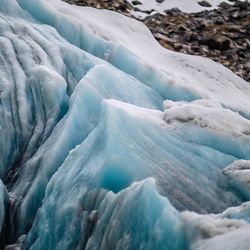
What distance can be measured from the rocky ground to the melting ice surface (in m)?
6.17

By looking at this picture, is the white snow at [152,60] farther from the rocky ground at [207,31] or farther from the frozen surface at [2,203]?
the frozen surface at [2,203]

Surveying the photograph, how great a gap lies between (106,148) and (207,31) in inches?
538

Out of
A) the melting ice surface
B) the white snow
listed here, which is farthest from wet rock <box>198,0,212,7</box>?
the melting ice surface

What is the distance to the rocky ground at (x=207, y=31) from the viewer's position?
16.3 meters

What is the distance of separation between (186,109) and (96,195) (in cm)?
201

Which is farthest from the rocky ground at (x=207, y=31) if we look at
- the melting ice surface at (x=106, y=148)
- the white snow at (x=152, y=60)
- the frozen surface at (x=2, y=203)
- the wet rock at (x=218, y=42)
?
the frozen surface at (x=2, y=203)

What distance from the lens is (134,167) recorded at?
574 centimetres

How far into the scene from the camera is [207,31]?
18.5 m

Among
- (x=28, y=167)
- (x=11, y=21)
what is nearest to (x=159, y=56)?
(x=11, y=21)

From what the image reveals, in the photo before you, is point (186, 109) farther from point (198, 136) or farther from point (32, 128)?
point (32, 128)

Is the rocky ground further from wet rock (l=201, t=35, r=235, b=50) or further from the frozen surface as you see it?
the frozen surface

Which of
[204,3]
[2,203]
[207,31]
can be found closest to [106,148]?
[2,203]

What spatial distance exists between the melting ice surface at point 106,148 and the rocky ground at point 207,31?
617 centimetres

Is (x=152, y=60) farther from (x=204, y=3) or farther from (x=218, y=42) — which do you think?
(x=204, y=3)
